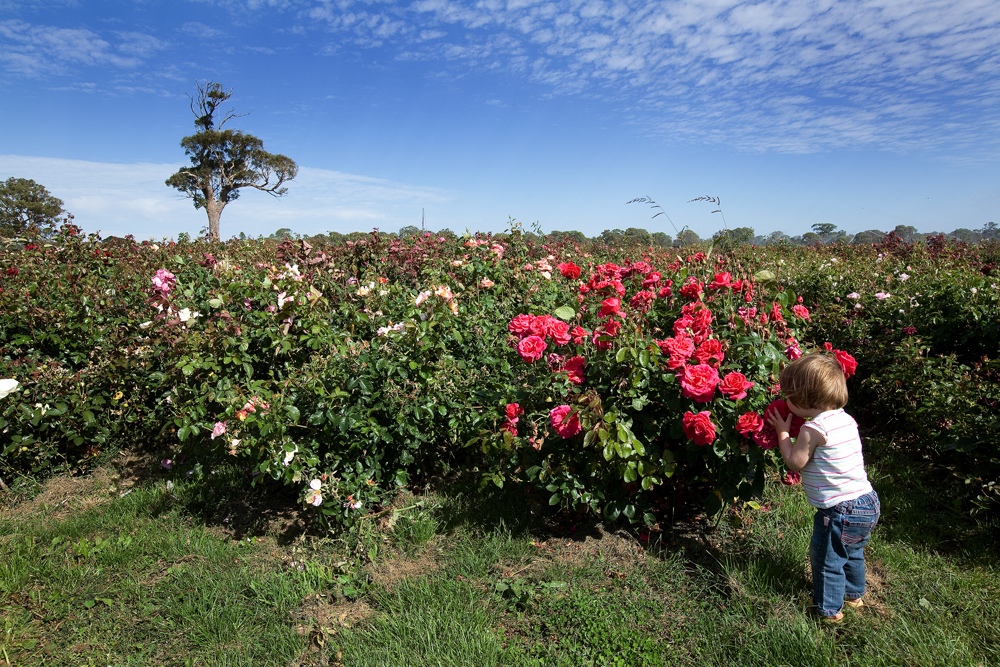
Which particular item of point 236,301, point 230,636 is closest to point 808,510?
point 230,636

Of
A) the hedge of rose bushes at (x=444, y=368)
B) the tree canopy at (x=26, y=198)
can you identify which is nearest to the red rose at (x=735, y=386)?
the hedge of rose bushes at (x=444, y=368)

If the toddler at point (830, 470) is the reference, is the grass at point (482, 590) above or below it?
below

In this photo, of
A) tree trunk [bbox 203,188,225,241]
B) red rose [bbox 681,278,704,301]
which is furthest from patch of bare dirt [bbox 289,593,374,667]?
tree trunk [bbox 203,188,225,241]

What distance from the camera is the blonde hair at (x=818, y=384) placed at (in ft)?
6.11

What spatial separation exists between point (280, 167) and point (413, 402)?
94.0 ft

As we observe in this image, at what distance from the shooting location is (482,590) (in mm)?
2170

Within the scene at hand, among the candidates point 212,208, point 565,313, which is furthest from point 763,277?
point 212,208

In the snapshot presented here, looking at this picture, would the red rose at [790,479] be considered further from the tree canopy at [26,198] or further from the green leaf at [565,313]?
the tree canopy at [26,198]

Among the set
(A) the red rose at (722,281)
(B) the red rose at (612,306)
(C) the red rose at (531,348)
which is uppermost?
(A) the red rose at (722,281)

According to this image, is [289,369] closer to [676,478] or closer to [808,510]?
[676,478]

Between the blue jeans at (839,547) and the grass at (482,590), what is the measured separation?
0.11 meters

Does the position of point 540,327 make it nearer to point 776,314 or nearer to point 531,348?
point 531,348

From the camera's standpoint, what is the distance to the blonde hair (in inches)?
73.3

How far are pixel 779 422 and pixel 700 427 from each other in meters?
0.31
